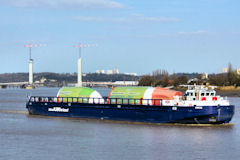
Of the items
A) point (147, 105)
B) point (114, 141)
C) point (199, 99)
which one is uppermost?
point (199, 99)

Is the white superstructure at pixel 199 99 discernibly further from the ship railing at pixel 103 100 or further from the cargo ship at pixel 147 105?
the ship railing at pixel 103 100

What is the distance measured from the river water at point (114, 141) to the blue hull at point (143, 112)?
0.93 meters

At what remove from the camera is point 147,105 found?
50625mm

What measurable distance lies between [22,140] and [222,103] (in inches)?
798

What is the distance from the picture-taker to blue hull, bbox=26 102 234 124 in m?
47.3

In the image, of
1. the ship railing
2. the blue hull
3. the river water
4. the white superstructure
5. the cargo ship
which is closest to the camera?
the river water

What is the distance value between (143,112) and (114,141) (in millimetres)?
11760

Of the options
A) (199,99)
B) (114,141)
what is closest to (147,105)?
(199,99)

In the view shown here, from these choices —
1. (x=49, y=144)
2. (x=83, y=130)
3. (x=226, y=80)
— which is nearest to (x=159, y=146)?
(x=49, y=144)

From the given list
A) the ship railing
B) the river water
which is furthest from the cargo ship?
the river water

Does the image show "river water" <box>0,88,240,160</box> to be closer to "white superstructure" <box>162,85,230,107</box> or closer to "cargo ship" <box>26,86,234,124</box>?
"cargo ship" <box>26,86,234,124</box>

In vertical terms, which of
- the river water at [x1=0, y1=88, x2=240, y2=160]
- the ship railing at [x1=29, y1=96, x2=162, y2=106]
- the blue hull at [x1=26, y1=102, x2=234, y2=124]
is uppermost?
the ship railing at [x1=29, y1=96, x2=162, y2=106]

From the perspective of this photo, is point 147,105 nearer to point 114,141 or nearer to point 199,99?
point 199,99

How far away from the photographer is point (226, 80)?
197000 millimetres
